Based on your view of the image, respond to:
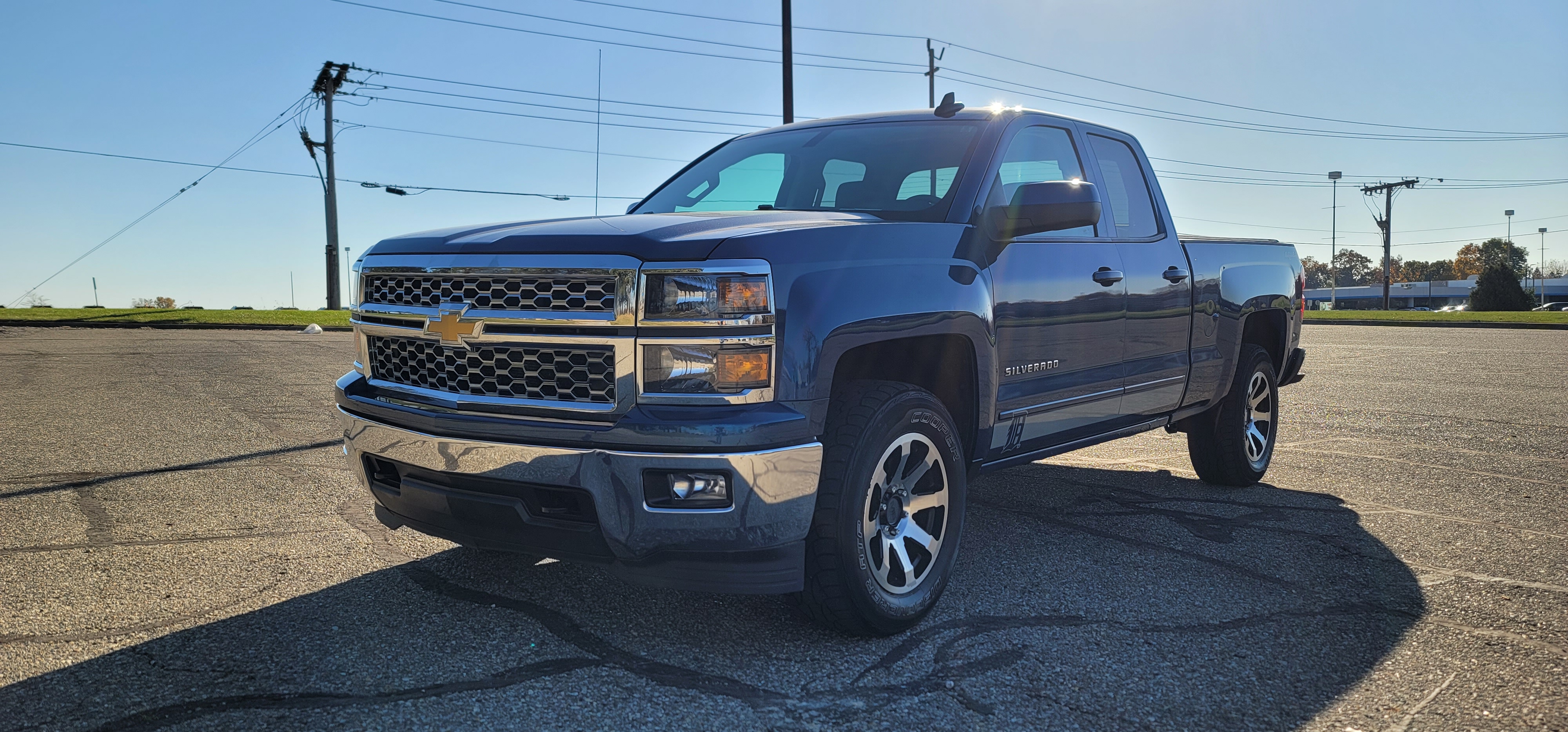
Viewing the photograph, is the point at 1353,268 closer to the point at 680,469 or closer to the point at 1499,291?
the point at 1499,291

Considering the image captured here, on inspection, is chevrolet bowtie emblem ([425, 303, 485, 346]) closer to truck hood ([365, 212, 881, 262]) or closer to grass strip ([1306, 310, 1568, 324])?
truck hood ([365, 212, 881, 262])

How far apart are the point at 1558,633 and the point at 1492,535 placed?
1.55m

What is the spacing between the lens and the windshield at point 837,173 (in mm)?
4328

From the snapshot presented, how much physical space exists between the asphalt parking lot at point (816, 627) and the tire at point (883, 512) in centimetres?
14

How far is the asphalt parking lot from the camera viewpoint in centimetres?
299

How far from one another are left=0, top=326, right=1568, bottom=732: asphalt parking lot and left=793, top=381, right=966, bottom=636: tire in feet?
0.45

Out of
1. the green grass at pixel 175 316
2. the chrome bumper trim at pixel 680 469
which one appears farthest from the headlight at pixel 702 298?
the green grass at pixel 175 316

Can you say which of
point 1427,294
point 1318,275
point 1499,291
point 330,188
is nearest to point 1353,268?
point 1318,275

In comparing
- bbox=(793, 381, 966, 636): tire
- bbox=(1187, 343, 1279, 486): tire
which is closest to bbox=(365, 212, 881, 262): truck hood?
bbox=(793, 381, 966, 636): tire

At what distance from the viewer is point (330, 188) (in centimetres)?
3847

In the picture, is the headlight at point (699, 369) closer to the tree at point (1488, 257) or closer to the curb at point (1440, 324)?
the curb at point (1440, 324)

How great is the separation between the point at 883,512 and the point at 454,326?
4.88 ft

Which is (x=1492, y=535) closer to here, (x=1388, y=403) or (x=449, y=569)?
(x=449, y=569)

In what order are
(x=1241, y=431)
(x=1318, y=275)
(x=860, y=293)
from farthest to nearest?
(x=1318, y=275)
(x=1241, y=431)
(x=860, y=293)
